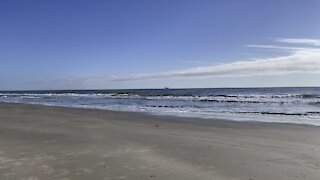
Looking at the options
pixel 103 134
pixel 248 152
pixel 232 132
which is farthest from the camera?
pixel 232 132

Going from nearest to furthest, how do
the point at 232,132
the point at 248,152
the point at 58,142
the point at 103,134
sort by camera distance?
the point at 248,152 → the point at 58,142 → the point at 103,134 → the point at 232,132

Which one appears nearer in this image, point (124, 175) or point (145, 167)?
point (124, 175)

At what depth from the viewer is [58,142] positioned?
33.1 ft

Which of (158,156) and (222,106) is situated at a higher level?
(222,106)

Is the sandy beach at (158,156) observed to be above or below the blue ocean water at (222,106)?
below

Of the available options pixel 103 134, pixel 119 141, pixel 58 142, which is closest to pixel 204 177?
pixel 119 141

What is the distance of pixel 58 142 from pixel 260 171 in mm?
5427

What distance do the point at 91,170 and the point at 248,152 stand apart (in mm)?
3573

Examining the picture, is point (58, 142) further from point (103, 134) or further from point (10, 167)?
point (10, 167)

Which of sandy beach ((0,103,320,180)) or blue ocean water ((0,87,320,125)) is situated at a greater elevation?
blue ocean water ((0,87,320,125))

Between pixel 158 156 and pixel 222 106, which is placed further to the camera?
pixel 222 106

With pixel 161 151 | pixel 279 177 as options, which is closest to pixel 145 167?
pixel 161 151

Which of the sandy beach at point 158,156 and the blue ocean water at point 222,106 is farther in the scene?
the blue ocean water at point 222,106

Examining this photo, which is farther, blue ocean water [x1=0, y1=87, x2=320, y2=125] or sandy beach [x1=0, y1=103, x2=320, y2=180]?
blue ocean water [x1=0, y1=87, x2=320, y2=125]
